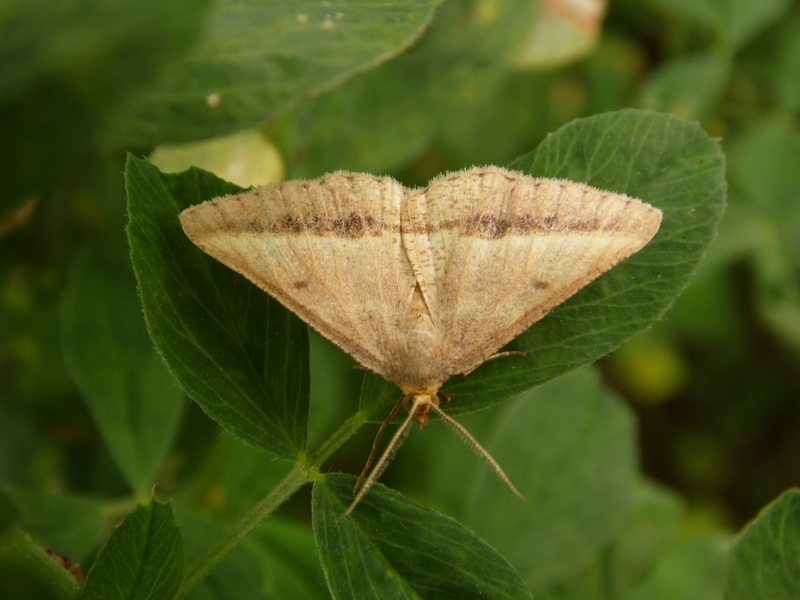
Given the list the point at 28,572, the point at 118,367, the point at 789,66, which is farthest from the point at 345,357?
the point at 789,66

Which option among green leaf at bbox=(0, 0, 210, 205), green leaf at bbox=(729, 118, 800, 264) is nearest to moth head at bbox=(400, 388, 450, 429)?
green leaf at bbox=(0, 0, 210, 205)

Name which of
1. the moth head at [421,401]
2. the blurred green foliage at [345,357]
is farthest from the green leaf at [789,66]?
the moth head at [421,401]

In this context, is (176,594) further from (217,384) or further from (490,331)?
(490,331)

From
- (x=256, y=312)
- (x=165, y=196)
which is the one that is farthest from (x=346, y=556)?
(x=165, y=196)

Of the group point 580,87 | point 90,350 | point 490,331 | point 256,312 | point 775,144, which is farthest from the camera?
point 580,87

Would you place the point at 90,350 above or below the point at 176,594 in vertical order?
below

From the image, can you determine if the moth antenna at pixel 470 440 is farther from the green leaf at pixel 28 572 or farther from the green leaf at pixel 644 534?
the green leaf at pixel 644 534

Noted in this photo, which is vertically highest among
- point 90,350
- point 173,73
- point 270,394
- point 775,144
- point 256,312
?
point 173,73

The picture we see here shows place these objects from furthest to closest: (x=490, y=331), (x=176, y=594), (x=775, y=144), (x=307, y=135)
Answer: (x=775, y=144), (x=307, y=135), (x=490, y=331), (x=176, y=594)
